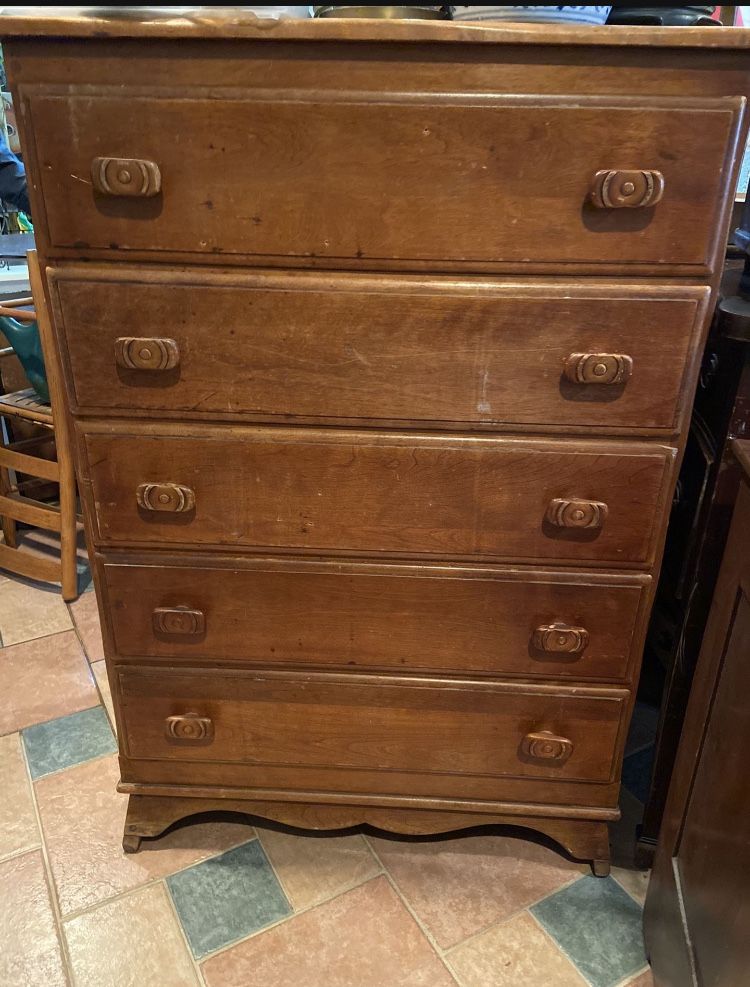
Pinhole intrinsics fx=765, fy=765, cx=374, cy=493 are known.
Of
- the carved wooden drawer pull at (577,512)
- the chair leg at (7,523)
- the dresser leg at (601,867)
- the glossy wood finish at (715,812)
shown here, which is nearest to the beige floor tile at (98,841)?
the dresser leg at (601,867)

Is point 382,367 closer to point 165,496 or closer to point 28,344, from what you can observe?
point 165,496

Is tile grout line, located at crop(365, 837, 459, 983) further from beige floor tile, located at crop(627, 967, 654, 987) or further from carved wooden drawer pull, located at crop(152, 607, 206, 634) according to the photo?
carved wooden drawer pull, located at crop(152, 607, 206, 634)

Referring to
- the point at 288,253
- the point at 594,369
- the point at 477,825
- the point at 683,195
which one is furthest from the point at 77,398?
the point at 477,825

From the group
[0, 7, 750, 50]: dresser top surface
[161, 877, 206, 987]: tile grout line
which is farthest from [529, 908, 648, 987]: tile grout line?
[0, 7, 750, 50]: dresser top surface

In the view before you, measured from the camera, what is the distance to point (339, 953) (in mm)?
1283

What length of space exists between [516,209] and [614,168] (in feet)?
0.41

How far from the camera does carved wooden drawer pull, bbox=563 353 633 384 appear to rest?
1.02 meters

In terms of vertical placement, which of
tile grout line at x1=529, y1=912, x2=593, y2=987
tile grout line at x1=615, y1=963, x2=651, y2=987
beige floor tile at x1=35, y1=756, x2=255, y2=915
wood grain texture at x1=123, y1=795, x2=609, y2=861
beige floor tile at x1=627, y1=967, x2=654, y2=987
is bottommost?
beige floor tile at x1=35, y1=756, x2=255, y2=915

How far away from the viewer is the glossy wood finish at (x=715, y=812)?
90 cm

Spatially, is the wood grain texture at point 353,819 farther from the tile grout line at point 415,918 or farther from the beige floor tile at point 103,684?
the beige floor tile at point 103,684

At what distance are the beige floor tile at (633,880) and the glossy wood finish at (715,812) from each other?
18 centimetres

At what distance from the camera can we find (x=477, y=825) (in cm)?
142

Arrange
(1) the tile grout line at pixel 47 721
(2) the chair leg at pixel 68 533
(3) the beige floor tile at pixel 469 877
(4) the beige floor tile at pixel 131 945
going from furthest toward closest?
1. (2) the chair leg at pixel 68 533
2. (1) the tile grout line at pixel 47 721
3. (3) the beige floor tile at pixel 469 877
4. (4) the beige floor tile at pixel 131 945

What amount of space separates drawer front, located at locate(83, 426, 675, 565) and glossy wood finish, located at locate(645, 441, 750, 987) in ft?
0.53
